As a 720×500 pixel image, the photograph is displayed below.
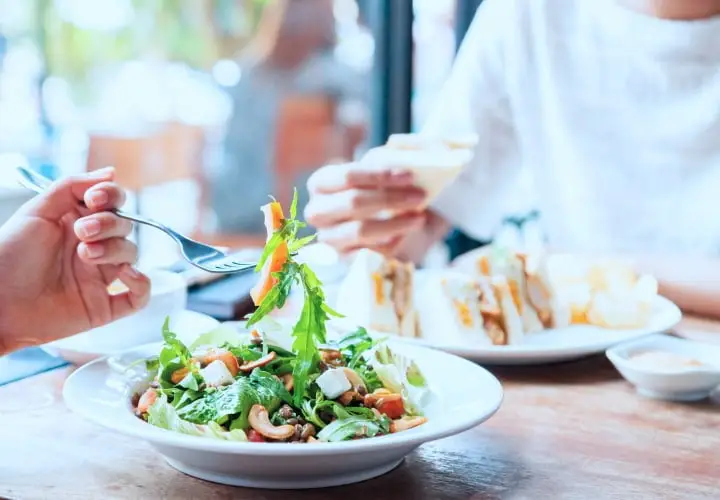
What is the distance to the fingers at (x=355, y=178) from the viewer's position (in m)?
1.83

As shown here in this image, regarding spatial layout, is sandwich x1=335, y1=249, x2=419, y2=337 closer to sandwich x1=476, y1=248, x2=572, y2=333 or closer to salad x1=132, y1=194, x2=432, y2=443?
sandwich x1=476, y1=248, x2=572, y2=333

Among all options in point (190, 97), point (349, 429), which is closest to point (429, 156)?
point (349, 429)

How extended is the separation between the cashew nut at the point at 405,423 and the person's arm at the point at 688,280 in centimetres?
93

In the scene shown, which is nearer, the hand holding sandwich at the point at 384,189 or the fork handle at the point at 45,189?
the fork handle at the point at 45,189

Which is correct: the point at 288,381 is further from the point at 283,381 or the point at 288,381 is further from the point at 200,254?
the point at 200,254

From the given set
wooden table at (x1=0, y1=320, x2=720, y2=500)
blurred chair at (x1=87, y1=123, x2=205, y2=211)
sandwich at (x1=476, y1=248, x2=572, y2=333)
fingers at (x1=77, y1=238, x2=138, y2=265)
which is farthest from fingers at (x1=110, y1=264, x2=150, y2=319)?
blurred chair at (x1=87, y1=123, x2=205, y2=211)

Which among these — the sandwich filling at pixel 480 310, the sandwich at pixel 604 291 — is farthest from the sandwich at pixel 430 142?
the sandwich filling at pixel 480 310

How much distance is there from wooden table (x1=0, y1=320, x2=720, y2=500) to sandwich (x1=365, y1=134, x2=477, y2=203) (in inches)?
23.7

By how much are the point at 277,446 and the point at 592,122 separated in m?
1.74

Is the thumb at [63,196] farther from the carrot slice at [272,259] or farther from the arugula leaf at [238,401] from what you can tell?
the arugula leaf at [238,401]

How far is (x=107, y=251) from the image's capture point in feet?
4.08

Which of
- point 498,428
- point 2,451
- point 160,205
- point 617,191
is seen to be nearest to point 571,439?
point 498,428

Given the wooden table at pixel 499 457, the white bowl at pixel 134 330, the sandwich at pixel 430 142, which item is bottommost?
the wooden table at pixel 499 457

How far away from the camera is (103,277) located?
130 cm
